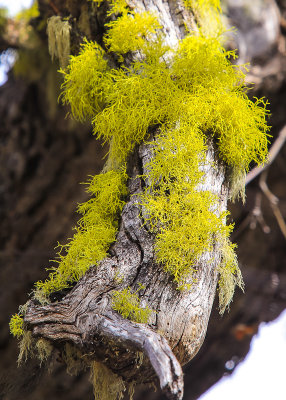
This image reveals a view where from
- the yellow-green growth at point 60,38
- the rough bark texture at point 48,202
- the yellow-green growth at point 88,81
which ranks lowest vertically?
the rough bark texture at point 48,202

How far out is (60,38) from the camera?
1.30m

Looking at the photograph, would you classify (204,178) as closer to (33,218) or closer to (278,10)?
(278,10)

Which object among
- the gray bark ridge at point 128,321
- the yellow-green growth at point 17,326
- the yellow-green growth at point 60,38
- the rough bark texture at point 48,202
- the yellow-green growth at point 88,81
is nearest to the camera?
the gray bark ridge at point 128,321

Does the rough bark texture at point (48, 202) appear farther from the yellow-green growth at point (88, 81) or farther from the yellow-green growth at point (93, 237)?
the yellow-green growth at point (93, 237)

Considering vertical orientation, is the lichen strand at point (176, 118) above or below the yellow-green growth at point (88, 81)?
below

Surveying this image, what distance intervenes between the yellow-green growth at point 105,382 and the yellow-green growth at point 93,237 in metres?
0.19

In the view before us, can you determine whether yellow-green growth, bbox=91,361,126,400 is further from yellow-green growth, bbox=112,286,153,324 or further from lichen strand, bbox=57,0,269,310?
lichen strand, bbox=57,0,269,310

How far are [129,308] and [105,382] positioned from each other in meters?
0.20

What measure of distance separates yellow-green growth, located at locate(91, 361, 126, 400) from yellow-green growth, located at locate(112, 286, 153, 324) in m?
0.14

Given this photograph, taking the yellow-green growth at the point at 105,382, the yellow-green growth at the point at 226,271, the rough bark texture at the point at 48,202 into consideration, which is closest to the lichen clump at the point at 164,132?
the yellow-green growth at the point at 226,271

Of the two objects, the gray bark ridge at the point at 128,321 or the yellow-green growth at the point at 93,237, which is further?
the yellow-green growth at the point at 93,237

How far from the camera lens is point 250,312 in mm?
A: 3023

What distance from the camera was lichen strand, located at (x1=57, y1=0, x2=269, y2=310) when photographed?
0.85 meters

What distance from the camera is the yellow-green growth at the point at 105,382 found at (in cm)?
83
